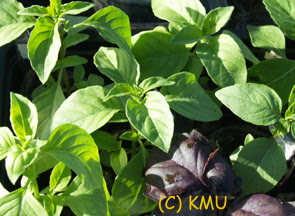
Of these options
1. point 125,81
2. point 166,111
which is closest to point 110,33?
point 125,81

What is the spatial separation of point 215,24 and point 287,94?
262 mm

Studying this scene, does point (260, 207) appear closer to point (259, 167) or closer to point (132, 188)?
point (259, 167)

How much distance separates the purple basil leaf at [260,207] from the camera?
2.38ft

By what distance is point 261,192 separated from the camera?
822 mm

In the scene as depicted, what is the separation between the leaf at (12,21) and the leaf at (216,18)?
41 cm

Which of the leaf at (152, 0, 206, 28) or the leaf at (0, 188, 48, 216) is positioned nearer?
the leaf at (0, 188, 48, 216)

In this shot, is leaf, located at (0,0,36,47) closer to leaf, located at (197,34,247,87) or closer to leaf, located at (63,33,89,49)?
leaf, located at (63,33,89,49)

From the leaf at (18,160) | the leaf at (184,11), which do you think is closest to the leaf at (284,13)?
the leaf at (184,11)

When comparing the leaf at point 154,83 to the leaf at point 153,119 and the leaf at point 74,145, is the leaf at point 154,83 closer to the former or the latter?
the leaf at point 153,119

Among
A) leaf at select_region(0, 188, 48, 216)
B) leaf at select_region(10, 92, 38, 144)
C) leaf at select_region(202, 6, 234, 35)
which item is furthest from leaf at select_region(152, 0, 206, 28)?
leaf at select_region(0, 188, 48, 216)

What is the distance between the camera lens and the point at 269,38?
3.49ft

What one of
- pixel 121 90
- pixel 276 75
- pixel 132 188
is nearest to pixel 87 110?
pixel 121 90

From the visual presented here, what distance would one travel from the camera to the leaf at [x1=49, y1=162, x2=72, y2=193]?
2.50ft

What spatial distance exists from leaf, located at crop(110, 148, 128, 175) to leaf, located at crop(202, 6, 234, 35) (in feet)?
1.22
